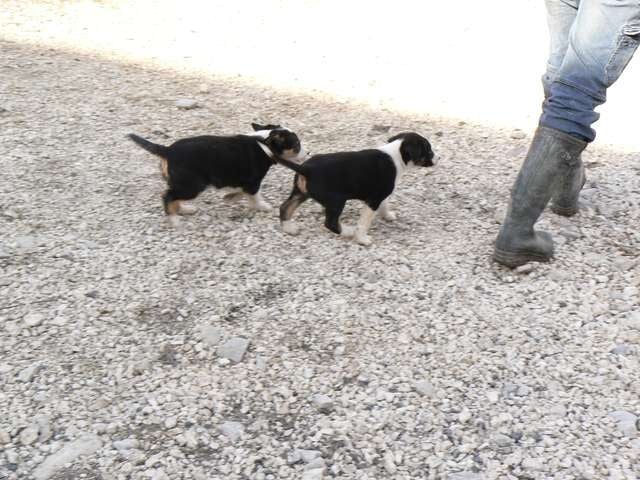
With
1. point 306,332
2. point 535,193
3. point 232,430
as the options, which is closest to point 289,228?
point 306,332

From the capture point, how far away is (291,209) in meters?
3.72

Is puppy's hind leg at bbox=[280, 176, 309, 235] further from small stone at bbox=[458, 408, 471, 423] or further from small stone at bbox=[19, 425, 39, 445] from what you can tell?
small stone at bbox=[19, 425, 39, 445]

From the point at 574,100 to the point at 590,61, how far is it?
0.17 m

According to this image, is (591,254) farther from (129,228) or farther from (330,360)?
(129,228)

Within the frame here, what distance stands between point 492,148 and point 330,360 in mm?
2401

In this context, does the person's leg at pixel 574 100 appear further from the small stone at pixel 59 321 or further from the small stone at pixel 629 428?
the small stone at pixel 59 321

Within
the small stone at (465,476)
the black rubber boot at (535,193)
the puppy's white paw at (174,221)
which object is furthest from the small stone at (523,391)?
the puppy's white paw at (174,221)

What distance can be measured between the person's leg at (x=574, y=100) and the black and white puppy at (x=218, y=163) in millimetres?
1323

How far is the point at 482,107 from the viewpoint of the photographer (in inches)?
206

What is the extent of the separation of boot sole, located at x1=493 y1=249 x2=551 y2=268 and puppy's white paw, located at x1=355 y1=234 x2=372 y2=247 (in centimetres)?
65

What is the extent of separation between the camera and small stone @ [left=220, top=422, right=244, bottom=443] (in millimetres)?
2463

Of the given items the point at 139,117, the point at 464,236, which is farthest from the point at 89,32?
the point at 464,236

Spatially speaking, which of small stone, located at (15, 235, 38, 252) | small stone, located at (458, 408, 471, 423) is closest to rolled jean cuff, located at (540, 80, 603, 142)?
small stone, located at (458, 408, 471, 423)

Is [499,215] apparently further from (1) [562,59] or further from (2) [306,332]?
(2) [306,332]
